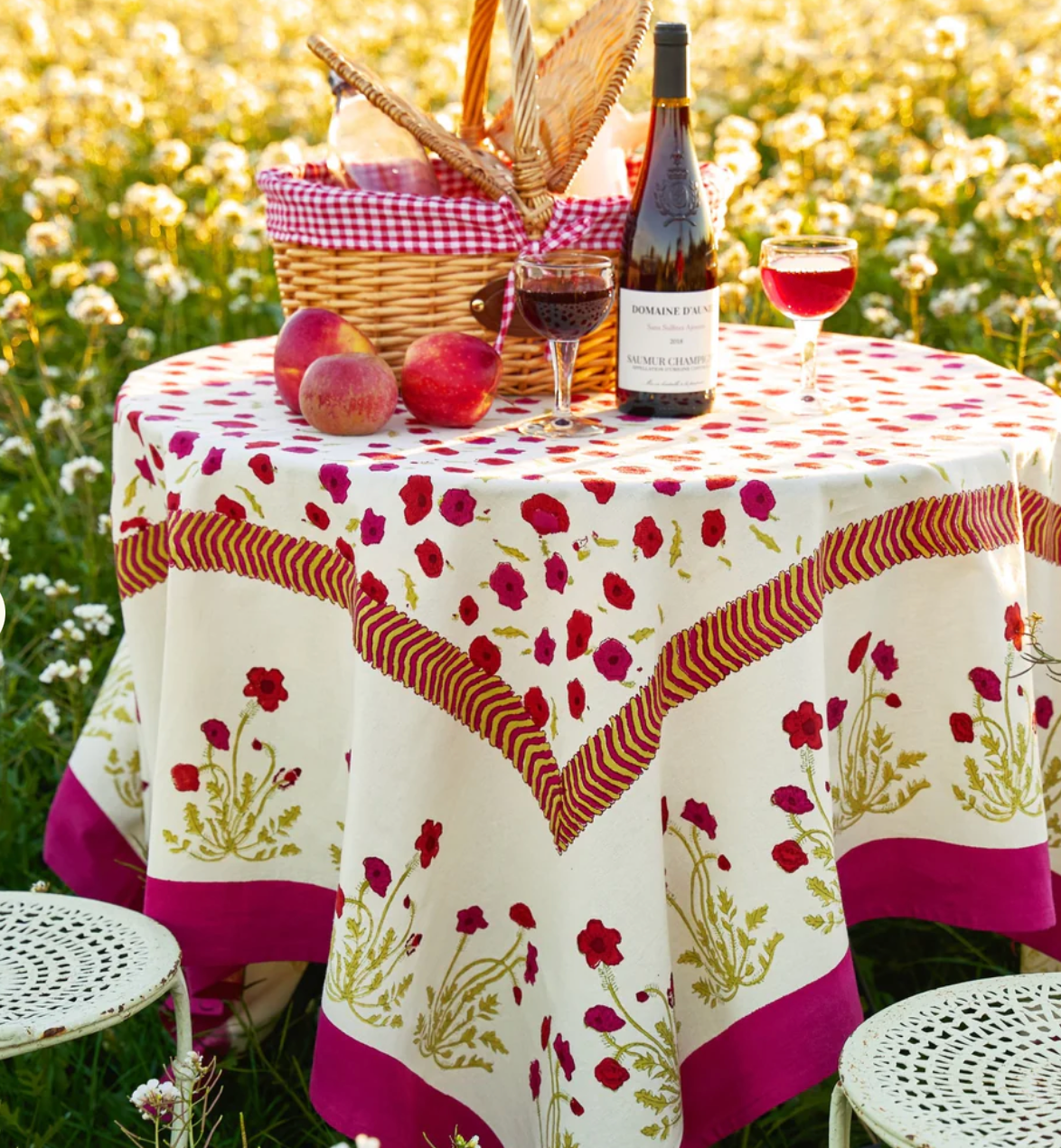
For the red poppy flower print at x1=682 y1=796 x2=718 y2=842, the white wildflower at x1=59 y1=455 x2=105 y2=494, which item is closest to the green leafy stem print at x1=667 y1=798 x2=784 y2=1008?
the red poppy flower print at x1=682 y1=796 x2=718 y2=842

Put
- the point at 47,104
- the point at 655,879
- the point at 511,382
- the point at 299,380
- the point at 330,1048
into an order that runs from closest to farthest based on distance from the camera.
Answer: the point at 655,879
the point at 330,1048
the point at 299,380
the point at 511,382
the point at 47,104

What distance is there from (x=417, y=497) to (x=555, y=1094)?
710 mm

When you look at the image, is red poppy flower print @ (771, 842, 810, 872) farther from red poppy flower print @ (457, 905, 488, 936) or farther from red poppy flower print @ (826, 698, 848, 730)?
red poppy flower print @ (457, 905, 488, 936)

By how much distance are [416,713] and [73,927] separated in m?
0.52

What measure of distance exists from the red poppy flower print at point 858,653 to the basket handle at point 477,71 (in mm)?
1071

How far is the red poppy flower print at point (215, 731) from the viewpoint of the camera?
2.01 m

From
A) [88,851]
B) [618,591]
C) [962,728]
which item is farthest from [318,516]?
[88,851]

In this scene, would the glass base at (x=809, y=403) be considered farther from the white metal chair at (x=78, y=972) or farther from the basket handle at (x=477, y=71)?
the white metal chair at (x=78, y=972)

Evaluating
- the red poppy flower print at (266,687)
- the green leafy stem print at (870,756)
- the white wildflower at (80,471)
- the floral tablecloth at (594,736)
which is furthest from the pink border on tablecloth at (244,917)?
the white wildflower at (80,471)

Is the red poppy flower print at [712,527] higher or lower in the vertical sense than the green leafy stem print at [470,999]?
higher

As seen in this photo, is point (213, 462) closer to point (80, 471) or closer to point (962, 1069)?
point (962, 1069)

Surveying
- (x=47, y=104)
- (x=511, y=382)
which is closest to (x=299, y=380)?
(x=511, y=382)

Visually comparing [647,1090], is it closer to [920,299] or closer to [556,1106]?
[556,1106]

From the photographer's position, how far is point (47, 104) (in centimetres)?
641
